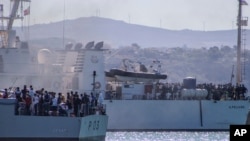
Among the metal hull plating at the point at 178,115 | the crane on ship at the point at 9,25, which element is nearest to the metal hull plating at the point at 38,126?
the crane on ship at the point at 9,25

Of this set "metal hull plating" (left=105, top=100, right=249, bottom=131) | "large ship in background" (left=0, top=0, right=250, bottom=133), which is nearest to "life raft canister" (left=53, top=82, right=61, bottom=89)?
"large ship in background" (left=0, top=0, right=250, bottom=133)

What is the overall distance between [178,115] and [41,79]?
20.3m

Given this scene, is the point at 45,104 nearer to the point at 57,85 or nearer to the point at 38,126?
the point at 38,126

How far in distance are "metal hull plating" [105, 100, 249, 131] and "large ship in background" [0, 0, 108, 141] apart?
6439 millimetres

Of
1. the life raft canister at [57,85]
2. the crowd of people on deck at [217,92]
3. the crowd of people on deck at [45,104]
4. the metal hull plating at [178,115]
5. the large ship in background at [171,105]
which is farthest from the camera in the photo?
the crowd of people on deck at [217,92]

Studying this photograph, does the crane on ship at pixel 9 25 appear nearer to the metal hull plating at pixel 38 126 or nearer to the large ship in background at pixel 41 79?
the large ship in background at pixel 41 79

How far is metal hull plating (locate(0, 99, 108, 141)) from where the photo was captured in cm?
5506

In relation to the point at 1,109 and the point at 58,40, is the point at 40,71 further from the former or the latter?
the point at 58,40

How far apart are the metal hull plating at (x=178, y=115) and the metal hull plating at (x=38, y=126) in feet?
98.8

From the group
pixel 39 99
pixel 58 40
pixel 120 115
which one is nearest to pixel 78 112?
pixel 39 99

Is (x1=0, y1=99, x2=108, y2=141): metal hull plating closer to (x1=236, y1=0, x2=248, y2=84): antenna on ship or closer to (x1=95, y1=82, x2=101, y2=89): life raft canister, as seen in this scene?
(x1=95, y1=82, x2=101, y2=89): life raft canister

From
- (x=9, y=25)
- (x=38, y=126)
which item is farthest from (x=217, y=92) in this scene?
(x=38, y=126)

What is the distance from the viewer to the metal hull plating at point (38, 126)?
5506cm

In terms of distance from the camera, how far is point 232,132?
3503 cm
